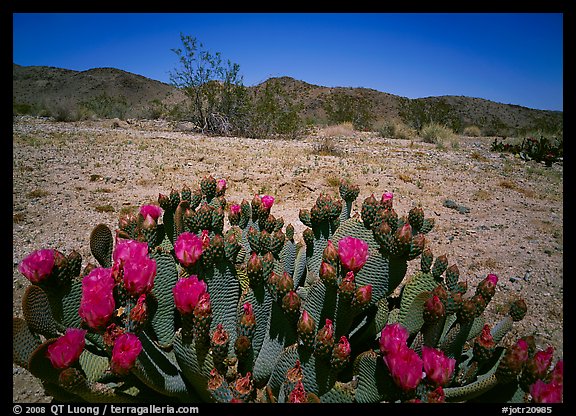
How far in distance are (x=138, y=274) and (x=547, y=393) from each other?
4.67ft

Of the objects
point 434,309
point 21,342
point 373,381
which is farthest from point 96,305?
point 434,309

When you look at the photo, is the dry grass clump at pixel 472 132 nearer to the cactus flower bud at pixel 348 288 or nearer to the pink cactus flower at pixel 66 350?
the cactus flower bud at pixel 348 288

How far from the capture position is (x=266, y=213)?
2248 millimetres

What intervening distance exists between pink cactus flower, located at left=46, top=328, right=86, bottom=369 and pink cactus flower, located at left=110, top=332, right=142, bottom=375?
0.14 m

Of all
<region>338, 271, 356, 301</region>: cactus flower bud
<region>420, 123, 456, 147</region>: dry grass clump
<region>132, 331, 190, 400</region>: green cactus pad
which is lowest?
<region>132, 331, 190, 400</region>: green cactus pad

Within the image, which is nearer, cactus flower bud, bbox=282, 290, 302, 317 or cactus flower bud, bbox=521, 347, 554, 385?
cactus flower bud, bbox=521, 347, 554, 385

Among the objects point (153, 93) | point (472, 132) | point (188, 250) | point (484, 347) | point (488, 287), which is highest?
point (153, 93)

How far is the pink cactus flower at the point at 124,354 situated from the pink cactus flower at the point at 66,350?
0.14 meters

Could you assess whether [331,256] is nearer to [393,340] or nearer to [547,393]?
[393,340]

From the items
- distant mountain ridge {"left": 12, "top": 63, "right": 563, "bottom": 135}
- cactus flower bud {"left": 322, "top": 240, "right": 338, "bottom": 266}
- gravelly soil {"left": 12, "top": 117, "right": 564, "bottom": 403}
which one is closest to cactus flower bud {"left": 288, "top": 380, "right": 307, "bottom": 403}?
cactus flower bud {"left": 322, "top": 240, "right": 338, "bottom": 266}

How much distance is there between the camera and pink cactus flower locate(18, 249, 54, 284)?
4.36ft

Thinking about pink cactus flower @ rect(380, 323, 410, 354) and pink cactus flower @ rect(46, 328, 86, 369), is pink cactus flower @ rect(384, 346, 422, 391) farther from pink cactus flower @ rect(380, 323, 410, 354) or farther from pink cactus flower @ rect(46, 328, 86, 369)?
pink cactus flower @ rect(46, 328, 86, 369)

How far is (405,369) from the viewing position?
43.4 inches
